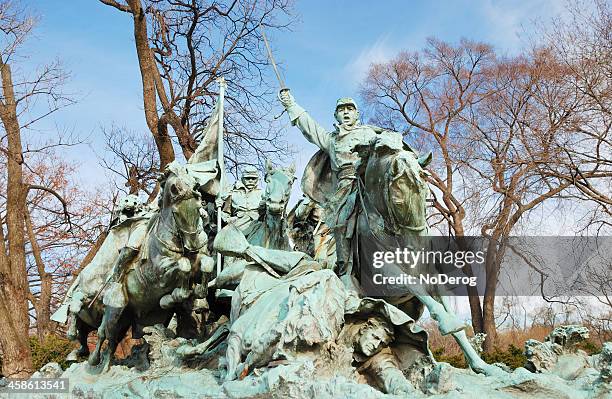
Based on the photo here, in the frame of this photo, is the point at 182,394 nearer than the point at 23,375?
Yes

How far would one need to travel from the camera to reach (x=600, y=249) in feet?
49.6

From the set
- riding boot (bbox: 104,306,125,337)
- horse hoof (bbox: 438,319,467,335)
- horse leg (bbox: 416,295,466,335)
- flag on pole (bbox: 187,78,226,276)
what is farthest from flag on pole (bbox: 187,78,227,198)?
horse hoof (bbox: 438,319,467,335)

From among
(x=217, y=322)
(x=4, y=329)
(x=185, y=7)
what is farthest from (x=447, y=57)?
(x=217, y=322)

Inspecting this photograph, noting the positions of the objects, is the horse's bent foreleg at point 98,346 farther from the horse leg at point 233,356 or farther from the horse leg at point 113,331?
the horse leg at point 233,356

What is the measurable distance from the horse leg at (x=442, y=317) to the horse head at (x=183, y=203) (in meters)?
2.14

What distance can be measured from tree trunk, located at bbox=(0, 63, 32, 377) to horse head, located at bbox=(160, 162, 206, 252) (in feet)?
26.9

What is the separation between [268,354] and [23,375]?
9.65 m

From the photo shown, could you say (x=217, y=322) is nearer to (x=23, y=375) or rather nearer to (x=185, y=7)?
(x=23, y=375)

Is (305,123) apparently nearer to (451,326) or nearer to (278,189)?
(278,189)

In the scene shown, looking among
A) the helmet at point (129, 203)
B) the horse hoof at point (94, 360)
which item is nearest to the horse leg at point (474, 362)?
the horse hoof at point (94, 360)

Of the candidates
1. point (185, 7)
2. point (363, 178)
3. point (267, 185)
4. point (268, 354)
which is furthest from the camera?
point (185, 7)

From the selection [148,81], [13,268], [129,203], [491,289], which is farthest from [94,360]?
[491,289]

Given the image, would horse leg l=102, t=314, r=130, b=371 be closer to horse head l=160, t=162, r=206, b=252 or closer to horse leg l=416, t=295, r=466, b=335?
horse head l=160, t=162, r=206, b=252

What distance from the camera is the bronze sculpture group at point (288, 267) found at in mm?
5184
